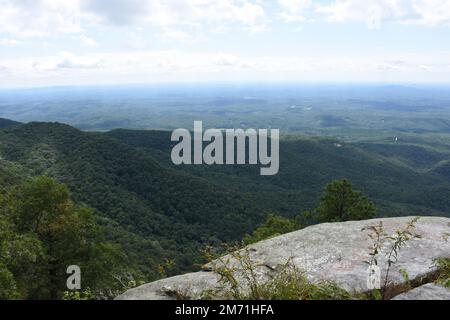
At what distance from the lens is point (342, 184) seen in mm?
35156

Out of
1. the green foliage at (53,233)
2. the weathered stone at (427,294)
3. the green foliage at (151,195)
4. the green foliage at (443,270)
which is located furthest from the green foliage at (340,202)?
the weathered stone at (427,294)

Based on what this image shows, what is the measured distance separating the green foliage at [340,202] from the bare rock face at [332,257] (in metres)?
23.3

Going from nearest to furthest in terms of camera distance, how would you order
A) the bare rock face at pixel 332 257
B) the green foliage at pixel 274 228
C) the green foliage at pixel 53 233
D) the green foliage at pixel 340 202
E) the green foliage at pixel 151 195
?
the bare rock face at pixel 332 257
the green foliage at pixel 53 233
the green foliage at pixel 340 202
the green foliage at pixel 274 228
the green foliage at pixel 151 195

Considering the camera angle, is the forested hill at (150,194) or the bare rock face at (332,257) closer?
the bare rock face at (332,257)

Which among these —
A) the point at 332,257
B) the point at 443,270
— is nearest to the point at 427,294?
the point at 443,270

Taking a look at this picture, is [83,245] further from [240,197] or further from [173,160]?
[173,160]

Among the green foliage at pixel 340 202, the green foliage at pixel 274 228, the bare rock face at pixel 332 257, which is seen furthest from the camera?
the green foliage at pixel 274 228

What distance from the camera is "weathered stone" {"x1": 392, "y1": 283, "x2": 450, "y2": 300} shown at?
234 inches

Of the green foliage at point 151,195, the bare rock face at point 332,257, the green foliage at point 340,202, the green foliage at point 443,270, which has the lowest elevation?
the green foliage at point 151,195

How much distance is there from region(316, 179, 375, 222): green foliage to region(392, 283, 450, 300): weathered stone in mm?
28163

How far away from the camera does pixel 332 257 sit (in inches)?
342

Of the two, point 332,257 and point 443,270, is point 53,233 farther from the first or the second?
point 443,270

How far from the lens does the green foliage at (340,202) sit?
33.8 metres

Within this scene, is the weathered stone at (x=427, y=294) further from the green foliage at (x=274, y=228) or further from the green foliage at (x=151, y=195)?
the green foliage at (x=151, y=195)
